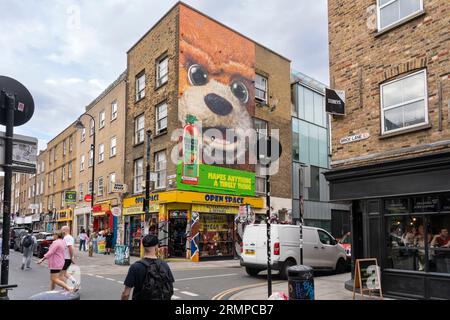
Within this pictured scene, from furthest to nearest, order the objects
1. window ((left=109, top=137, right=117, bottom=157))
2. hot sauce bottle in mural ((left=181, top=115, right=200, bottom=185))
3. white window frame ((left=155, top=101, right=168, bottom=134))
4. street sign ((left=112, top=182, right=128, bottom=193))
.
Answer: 1. window ((left=109, top=137, right=117, bottom=157))
2. street sign ((left=112, top=182, right=128, bottom=193))
3. white window frame ((left=155, top=101, right=168, bottom=134))
4. hot sauce bottle in mural ((left=181, top=115, right=200, bottom=185))

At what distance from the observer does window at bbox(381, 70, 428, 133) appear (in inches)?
416

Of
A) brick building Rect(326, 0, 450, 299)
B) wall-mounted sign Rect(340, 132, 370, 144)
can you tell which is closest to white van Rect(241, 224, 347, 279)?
brick building Rect(326, 0, 450, 299)

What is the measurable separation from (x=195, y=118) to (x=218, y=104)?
6.45 ft

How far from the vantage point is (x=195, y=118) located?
23531 millimetres

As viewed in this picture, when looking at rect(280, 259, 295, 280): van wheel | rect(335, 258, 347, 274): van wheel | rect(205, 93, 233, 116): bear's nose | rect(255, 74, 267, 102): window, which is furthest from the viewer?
rect(255, 74, 267, 102): window

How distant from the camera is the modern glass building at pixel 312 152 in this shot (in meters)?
30.8

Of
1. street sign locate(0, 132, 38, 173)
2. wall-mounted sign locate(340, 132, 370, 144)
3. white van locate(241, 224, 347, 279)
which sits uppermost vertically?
wall-mounted sign locate(340, 132, 370, 144)

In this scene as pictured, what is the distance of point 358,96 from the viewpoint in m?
12.0

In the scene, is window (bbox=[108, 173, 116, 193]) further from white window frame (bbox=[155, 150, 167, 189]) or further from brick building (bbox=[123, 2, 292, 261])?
white window frame (bbox=[155, 150, 167, 189])

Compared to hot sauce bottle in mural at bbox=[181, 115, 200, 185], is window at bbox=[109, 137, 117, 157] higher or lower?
higher

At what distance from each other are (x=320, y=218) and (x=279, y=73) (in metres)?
11.3

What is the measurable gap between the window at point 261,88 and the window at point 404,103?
1664cm

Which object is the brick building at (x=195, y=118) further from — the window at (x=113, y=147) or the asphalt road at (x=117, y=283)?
the asphalt road at (x=117, y=283)

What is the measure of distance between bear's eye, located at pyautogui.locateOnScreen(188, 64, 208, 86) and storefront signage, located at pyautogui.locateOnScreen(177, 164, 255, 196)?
15.6 ft
